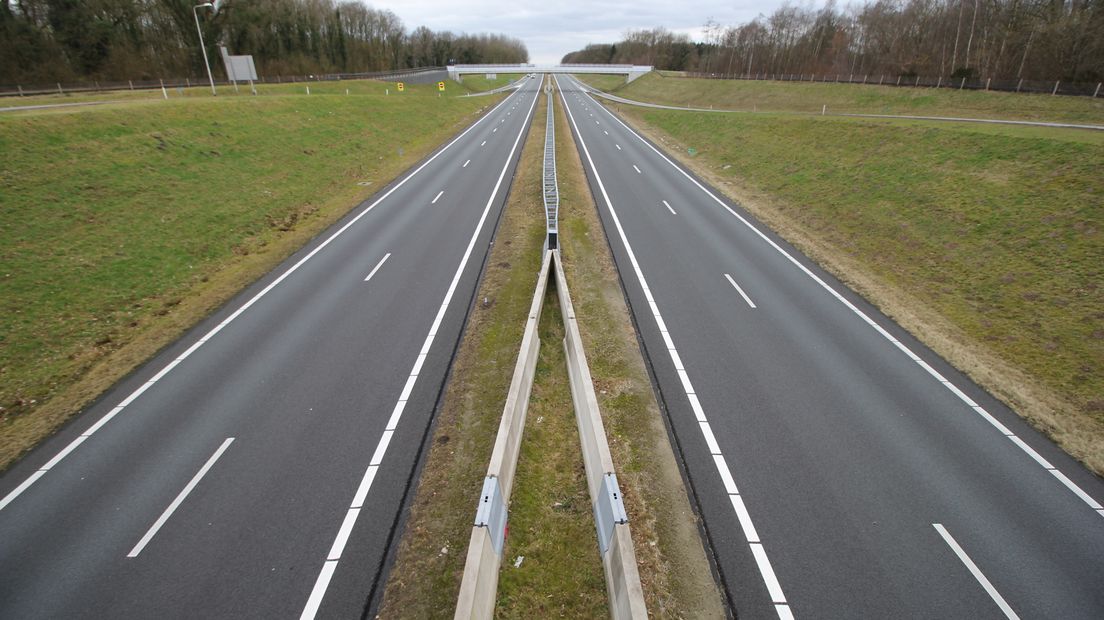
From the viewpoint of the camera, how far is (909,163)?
23.5 m

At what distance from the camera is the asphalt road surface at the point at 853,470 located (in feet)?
21.5

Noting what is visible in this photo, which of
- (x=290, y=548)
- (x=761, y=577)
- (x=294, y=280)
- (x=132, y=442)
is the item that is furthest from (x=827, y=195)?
(x=132, y=442)

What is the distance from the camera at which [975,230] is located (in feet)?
57.3

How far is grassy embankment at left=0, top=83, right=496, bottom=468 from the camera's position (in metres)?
11.4

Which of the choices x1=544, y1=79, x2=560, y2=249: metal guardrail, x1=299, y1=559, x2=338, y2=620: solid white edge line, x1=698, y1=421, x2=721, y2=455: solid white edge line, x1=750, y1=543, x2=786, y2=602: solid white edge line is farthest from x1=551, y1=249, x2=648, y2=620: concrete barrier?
x1=544, y1=79, x2=560, y2=249: metal guardrail

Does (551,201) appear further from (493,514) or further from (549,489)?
(493,514)

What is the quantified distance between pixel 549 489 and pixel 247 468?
5.32 m

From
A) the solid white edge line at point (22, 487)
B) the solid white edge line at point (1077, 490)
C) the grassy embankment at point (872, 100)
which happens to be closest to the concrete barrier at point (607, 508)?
the solid white edge line at point (1077, 490)

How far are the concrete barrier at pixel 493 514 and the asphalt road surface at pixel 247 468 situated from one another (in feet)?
5.31

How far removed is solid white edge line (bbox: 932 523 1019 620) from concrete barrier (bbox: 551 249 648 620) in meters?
4.75

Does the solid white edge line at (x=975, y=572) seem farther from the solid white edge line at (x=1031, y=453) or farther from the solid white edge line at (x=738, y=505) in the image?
the solid white edge line at (x=1031, y=453)

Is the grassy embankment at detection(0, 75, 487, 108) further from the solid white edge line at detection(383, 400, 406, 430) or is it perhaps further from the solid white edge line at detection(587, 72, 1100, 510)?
the solid white edge line at detection(587, 72, 1100, 510)

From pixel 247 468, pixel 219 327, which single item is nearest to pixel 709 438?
pixel 247 468

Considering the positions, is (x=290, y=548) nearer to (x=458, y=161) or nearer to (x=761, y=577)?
(x=761, y=577)
